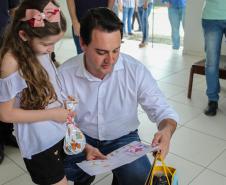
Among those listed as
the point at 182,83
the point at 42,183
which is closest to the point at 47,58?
the point at 42,183

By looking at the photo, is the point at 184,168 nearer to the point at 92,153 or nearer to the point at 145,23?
the point at 92,153

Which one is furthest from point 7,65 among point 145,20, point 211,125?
point 145,20

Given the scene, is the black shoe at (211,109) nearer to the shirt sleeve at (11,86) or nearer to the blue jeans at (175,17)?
the shirt sleeve at (11,86)

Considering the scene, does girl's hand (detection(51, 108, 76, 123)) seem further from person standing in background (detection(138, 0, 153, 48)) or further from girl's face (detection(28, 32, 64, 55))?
person standing in background (detection(138, 0, 153, 48))

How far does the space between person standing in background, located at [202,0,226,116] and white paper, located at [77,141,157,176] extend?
5.15 feet

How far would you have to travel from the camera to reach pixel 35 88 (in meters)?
1.24

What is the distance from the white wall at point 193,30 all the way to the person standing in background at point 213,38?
184 centimetres

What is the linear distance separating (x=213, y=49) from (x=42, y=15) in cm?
184

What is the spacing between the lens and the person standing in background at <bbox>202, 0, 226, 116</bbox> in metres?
2.51

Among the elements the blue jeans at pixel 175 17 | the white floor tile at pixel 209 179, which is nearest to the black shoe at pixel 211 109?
the white floor tile at pixel 209 179

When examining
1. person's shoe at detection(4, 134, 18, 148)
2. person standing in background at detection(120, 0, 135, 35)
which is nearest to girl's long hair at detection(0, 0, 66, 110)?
person's shoe at detection(4, 134, 18, 148)

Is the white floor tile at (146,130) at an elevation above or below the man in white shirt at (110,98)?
below

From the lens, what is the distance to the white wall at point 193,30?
14.5 feet

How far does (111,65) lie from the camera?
1340mm
